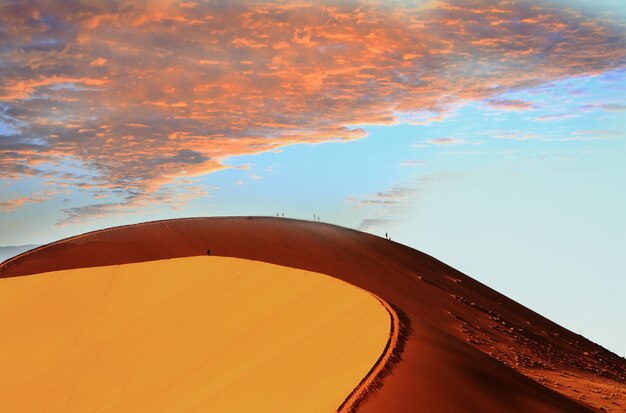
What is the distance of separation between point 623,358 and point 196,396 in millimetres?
32348

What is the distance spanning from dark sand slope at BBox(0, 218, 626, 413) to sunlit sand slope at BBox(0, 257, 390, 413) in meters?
1.94

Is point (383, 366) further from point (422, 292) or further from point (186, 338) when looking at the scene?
point (422, 292)

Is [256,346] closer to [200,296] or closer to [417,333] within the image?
[417,333]

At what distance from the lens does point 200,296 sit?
77.6 ft

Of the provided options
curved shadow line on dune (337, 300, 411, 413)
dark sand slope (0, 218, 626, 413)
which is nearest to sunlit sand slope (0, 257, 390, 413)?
curved shadow line on dune (337, 300, 411, 413)

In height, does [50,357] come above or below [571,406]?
below

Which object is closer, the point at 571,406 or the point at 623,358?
the point at 571,406

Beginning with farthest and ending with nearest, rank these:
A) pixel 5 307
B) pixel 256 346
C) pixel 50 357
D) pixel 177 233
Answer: pixel 177 233 → pixel 5 307 → pixel 50 357 → pixel 256 346

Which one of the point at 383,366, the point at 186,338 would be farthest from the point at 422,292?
the point at 383,366

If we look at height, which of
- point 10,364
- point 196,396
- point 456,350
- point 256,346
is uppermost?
point 456,350

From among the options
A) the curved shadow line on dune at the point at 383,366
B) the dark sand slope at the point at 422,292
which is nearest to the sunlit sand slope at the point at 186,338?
the curved shadow line on dune at the point at 383,366

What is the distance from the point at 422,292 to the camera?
112ft

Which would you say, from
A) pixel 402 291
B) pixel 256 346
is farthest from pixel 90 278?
pixel 402 291

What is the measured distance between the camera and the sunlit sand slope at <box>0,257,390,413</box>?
15.4 m
